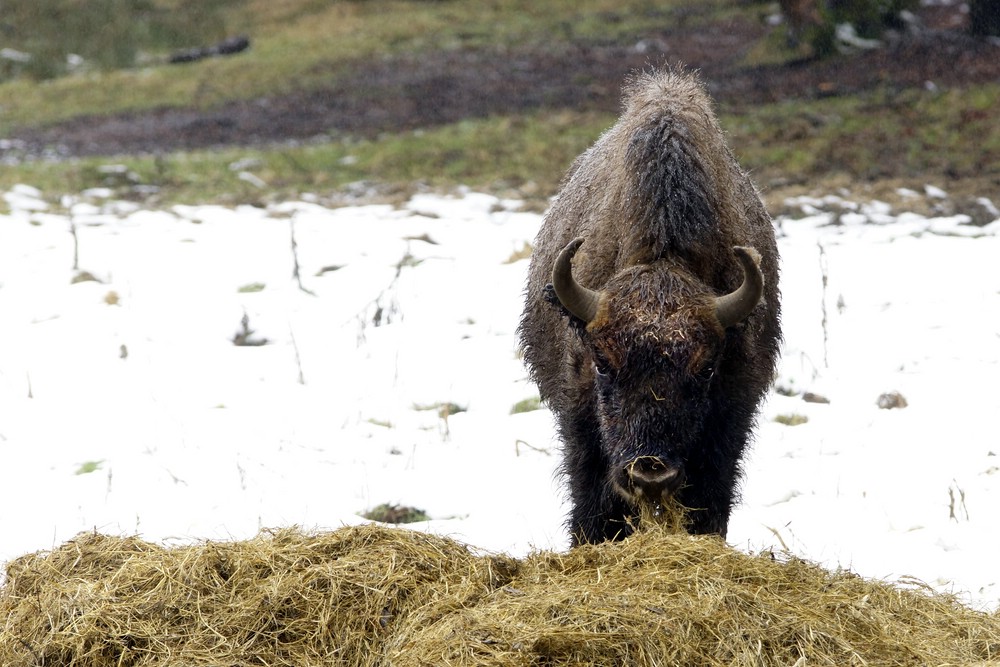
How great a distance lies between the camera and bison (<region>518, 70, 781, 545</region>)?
4301mm

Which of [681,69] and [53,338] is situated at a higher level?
[681,69]

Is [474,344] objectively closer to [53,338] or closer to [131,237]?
[53,338]

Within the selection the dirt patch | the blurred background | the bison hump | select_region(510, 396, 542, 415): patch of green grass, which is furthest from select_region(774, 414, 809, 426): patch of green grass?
the dirt patch

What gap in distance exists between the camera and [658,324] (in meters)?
4.31

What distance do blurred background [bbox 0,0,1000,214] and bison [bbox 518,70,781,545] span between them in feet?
23.4

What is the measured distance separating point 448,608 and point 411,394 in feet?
11.3

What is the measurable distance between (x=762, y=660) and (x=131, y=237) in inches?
374

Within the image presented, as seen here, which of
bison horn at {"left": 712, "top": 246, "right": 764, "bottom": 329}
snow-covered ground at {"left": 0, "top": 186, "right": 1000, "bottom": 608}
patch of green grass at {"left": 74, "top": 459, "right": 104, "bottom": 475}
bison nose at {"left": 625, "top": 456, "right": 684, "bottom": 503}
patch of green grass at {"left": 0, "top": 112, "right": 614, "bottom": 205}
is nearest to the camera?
bison nose at {"left": 625, "top": 456, "right": 684, "bottom": 503}

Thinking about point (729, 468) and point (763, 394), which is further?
point (763, 394)

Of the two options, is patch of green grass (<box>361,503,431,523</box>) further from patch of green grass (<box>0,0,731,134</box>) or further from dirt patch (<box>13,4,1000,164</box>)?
patch of green grass (<box>0,0,731,134</box>)

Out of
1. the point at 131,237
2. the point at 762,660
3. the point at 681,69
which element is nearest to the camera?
the point at 762,660

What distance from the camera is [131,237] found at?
1157 centimetres

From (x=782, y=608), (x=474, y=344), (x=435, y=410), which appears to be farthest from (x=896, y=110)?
(x=782, y=608)

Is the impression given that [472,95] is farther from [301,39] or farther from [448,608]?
[448,608]
